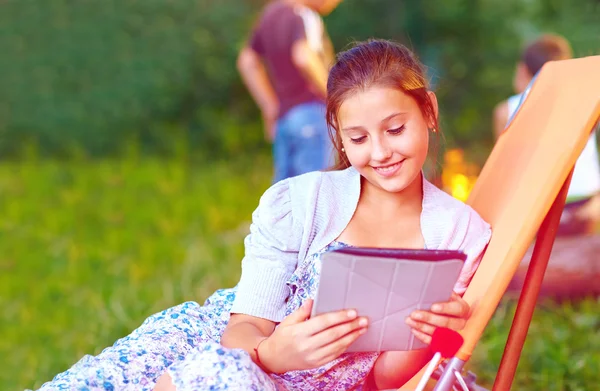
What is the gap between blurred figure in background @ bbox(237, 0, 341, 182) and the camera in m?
5.34

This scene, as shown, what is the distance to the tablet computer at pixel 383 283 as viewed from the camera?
1.77 m

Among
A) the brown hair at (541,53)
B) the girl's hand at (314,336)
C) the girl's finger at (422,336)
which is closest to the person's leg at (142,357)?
the girl's hand at (314,336)

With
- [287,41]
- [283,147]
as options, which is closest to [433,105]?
[287,41]

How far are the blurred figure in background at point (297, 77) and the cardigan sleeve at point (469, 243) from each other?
3.07 m

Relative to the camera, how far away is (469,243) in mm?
2209

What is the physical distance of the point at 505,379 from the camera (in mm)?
2178

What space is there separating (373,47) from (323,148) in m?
3.33

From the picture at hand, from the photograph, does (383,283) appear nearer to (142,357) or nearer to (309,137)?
(142,357)

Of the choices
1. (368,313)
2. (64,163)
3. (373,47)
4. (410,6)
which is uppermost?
(410,6)

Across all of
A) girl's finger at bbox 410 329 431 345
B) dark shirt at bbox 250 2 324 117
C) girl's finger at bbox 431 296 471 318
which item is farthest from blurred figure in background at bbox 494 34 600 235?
girl's finger at bbox 410 329 431 345

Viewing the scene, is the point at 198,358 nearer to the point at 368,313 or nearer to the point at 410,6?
the point at 368,313

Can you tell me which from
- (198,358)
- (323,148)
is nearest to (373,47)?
(198,358)

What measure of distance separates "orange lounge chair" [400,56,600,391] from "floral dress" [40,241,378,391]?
196 mm

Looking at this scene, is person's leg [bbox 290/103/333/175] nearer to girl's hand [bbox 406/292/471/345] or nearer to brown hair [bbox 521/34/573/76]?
brown hair [bbox 521/34/573/76]
